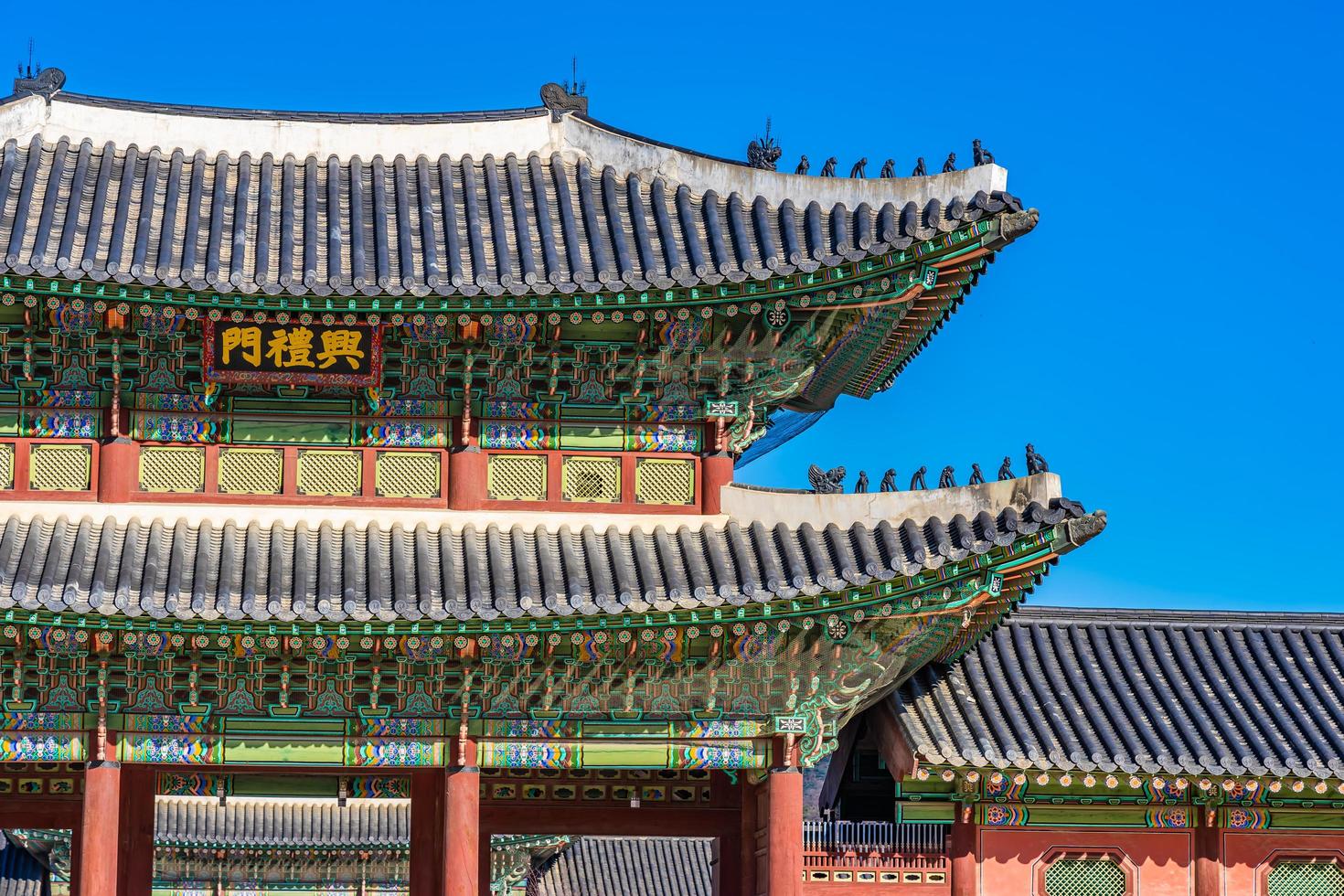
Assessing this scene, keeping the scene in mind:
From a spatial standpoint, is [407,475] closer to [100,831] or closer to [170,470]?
[170,470]

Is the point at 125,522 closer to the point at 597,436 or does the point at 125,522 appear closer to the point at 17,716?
the point at 17,716

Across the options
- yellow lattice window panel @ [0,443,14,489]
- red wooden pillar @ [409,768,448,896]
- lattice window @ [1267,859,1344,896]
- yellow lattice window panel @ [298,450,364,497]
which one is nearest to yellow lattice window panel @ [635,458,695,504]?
yellow lattice window panel @ [298,450,364,497]

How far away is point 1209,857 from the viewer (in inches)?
880

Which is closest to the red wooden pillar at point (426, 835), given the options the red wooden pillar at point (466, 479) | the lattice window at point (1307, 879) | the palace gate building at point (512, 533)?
the palace gate building at point (512, 533)

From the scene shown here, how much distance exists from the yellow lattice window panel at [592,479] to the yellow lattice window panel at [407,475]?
1348mm

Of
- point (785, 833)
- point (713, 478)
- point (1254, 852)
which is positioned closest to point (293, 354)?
point (713, 478)

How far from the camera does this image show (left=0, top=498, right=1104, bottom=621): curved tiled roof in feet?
63.8

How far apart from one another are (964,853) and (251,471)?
8.47 m

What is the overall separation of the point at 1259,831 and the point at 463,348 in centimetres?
1001

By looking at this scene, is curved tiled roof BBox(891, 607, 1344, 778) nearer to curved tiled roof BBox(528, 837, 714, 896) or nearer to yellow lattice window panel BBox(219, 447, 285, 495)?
yellow lattice window panel BBox(219, 447, 285, 495)

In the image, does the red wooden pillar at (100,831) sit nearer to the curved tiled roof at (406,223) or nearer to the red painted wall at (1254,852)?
the curved tiled roof at (406,223)

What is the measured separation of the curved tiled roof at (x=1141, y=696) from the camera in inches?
848

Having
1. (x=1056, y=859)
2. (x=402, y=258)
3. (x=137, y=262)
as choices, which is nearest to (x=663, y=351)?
(x=402, y=258)

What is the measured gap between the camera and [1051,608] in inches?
973
